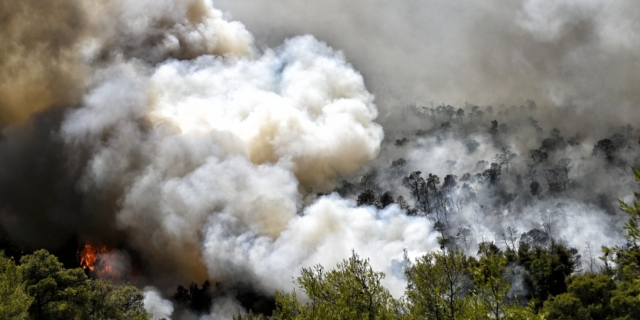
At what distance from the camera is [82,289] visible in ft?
134

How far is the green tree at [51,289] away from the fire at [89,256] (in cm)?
5731

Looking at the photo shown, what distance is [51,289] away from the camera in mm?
39031

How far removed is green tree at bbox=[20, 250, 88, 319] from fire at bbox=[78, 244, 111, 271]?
57.3m

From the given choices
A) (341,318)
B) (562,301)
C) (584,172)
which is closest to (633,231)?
(341,318)

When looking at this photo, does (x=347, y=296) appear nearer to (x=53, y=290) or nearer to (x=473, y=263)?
(x=473, y=263)

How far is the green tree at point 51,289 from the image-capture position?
124 feet

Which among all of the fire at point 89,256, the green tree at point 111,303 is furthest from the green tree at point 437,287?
the fire at point 89,256

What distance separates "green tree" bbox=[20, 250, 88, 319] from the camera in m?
37.8

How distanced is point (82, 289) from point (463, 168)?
5622 inches

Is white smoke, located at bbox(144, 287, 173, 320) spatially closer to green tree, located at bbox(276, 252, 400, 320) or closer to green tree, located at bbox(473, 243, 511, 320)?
green tree, located at bbox(276, 252, 400, 320)

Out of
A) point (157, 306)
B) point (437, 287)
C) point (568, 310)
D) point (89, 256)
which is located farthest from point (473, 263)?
point (89, 256)

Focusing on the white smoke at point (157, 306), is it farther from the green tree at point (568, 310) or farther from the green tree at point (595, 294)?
the green tree at point (595, 294)

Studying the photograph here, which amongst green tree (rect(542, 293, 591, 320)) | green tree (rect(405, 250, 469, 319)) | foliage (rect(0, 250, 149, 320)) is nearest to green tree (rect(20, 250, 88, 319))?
foliage (rect(0, 250, 149, 320))

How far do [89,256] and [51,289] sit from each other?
6258 centimetres
